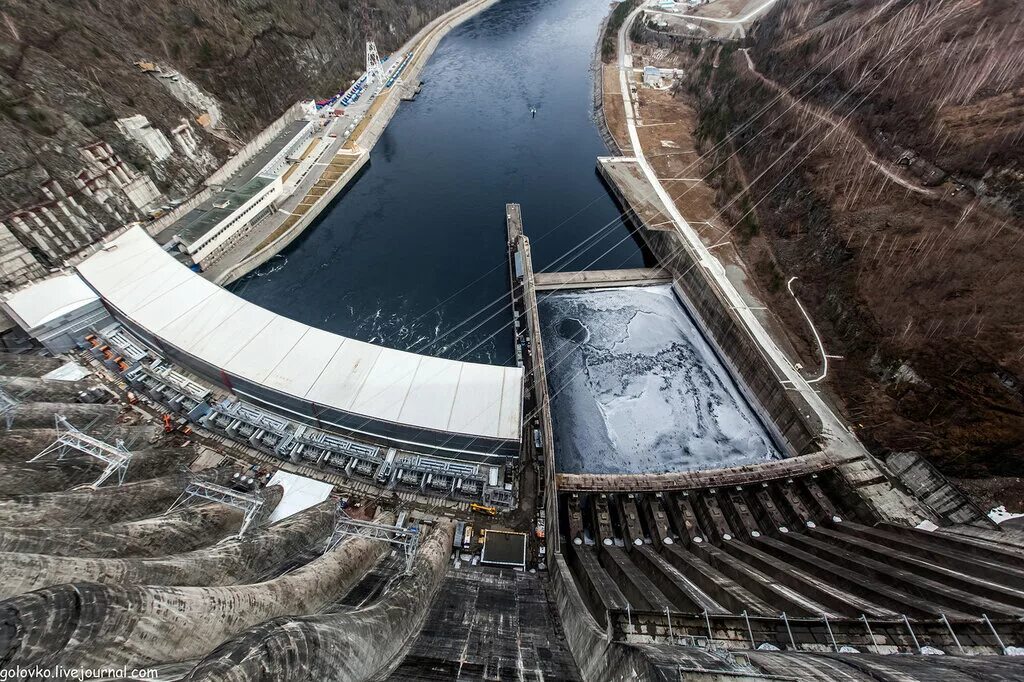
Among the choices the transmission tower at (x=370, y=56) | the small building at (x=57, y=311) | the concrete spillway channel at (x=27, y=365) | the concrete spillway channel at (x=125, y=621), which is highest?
the transmission tower at (x=370, y=56)

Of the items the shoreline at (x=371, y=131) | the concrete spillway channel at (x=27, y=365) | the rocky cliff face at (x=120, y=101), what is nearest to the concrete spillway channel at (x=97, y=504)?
the concrete spillway channel at (x=27, y=365)

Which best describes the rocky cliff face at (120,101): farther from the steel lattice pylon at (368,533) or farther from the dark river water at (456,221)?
the steel lattice pylon at (368,533)

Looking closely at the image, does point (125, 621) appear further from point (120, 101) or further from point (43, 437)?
point (120, 101)

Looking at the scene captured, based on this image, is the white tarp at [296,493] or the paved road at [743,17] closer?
the white tarp at [296,493]

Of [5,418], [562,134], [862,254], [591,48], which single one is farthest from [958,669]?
[591,48]

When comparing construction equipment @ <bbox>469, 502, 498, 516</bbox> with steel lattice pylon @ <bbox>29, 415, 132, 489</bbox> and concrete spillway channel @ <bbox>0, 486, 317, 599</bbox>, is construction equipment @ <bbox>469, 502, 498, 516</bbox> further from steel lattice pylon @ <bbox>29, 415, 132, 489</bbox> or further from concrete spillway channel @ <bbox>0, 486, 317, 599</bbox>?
steel lattice pylon @ <bbox>29, 415, 132, 489</bbox>

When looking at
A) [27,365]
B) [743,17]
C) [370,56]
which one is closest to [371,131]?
[370,56]

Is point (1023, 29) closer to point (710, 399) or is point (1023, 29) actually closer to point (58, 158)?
point (710, 399)
